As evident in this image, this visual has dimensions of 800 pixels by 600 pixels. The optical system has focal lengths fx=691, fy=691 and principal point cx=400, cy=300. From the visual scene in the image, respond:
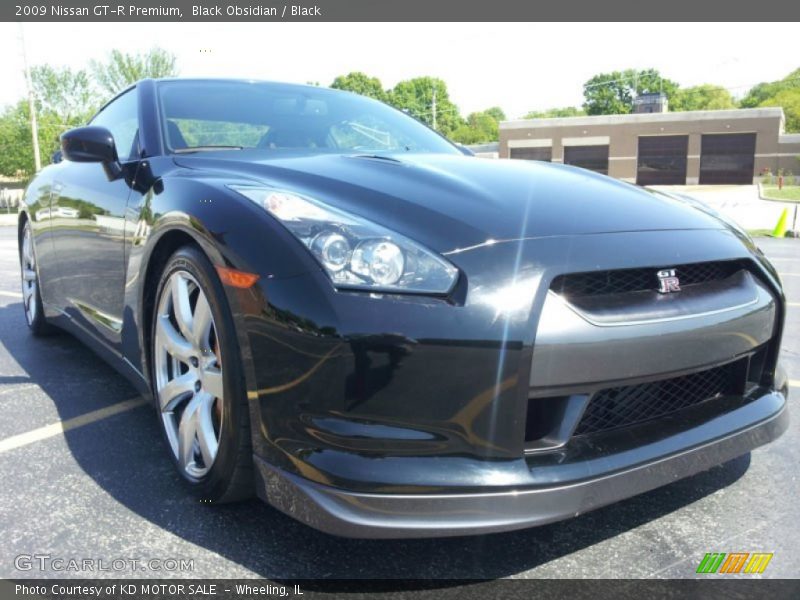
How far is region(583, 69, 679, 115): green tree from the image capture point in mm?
91181

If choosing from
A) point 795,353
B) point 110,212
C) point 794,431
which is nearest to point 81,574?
point 110,212

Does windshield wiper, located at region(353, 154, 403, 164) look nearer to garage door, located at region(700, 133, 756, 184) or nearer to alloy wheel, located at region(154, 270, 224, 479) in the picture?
alloy wheel, located at region(154, 270, 224, 479)

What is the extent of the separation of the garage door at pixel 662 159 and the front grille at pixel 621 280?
5403cm

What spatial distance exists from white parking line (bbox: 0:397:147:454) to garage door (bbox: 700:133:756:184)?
5507 cm

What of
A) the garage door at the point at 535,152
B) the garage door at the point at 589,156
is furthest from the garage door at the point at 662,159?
the garage door at the point at 535,152

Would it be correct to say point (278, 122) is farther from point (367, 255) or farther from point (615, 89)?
point (615, 89)

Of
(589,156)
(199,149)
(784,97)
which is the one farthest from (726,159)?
(199,149)

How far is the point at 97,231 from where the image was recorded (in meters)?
3.08

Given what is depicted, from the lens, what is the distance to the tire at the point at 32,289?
4.43 metres

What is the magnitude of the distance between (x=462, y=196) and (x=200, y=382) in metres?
1.02

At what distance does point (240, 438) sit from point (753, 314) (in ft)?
5.24

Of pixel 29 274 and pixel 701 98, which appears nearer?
pixel 29 274

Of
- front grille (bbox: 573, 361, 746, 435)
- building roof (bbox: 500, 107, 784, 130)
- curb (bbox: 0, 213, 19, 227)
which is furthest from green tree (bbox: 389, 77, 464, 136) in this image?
front grille (bbox: 573, 361, 746, 435)

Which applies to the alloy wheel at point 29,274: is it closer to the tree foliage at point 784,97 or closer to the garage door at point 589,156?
the garage door at point 589,156
